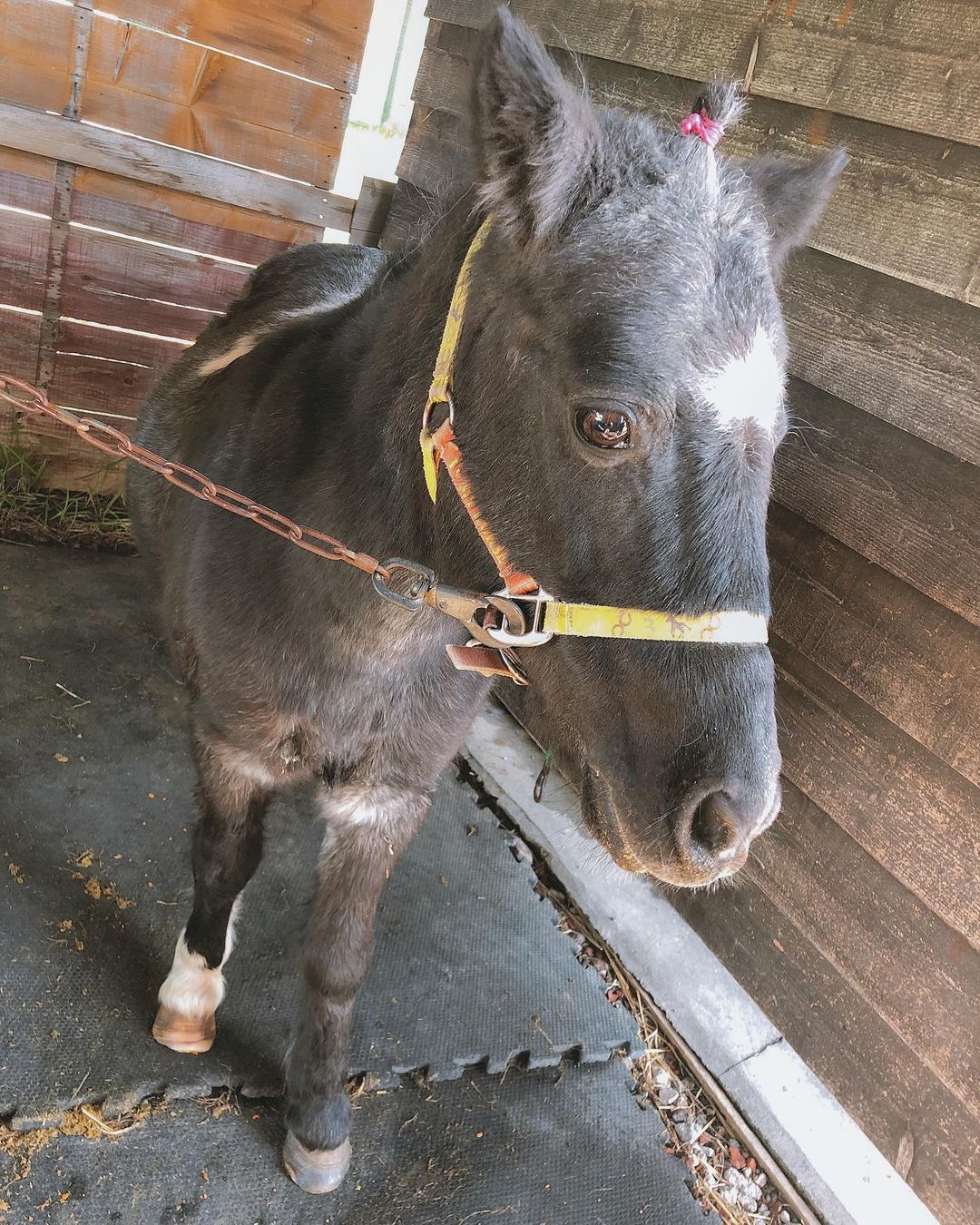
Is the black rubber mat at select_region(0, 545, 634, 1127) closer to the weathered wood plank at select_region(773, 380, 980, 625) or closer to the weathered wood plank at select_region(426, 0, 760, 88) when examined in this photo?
the weathered wood plank at select_region(773, 380, 980, 625)

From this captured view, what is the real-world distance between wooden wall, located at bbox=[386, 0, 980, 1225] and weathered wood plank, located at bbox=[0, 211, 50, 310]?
8.30ft

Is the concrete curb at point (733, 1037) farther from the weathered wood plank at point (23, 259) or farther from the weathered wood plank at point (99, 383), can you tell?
the weathered wood plank at point (23, 259)

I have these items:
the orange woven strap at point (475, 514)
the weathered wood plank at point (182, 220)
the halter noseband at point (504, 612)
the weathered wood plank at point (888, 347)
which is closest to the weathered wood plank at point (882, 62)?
the weathered wood plank at point (888, 347)

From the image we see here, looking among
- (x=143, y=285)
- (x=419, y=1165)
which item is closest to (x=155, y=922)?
(x=419, y=1165)

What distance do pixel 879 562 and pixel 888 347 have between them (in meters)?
0.50

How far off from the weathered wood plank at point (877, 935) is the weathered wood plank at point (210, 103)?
327 cm

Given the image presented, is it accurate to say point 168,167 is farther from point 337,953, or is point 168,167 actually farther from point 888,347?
point 337,953

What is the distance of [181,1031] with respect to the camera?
199 centimetres

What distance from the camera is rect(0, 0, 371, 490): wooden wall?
10.5ft

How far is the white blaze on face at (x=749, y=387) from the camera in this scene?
1.07m

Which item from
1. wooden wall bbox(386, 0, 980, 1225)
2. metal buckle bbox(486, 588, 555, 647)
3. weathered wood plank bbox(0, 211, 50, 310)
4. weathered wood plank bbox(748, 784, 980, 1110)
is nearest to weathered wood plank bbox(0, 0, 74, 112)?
weathered wood plank bbox(0, 211, 50, 310)

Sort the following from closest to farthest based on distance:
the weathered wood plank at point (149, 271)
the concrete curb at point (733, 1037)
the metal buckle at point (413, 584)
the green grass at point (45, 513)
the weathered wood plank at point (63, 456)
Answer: the metal buckle at point (413, 584) < the concrete curb at point (733, 1037) < the weathered wood plank at point (149, 271) < the green grass at point (45, 513) < the weathered wood plank at point (63, 456)

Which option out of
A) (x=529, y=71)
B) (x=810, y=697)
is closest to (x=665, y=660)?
(x=529, y=71)

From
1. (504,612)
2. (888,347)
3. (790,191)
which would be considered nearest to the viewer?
(504,612)
